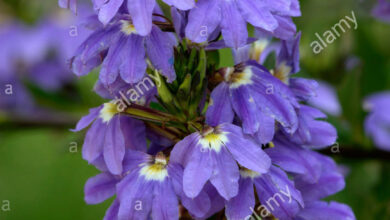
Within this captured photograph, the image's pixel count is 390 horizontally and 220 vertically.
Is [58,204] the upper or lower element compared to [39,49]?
lower

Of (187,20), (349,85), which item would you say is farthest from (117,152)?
(349,85)

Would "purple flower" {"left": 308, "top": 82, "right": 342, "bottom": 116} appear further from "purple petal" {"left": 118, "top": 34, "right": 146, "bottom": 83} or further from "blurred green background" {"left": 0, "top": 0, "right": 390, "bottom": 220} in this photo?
"purple petal" {"left": 118, "top": 34, "right": 146, "bottom": 83}

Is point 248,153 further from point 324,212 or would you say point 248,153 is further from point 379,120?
point 379,120

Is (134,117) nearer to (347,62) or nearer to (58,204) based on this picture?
(347,62)

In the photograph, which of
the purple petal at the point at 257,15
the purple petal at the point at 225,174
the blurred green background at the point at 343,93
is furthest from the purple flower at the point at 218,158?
the blurred green background at the point at 343,93

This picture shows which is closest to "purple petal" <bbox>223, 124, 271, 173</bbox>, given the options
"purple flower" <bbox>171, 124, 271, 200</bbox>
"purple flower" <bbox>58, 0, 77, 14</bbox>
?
"purple flower" <bbox>171, 124, 271, 200</bbox>

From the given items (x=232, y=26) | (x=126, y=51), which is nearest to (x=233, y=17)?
(x=232, y=26)

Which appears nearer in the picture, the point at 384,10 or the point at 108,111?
the point at 108,111
